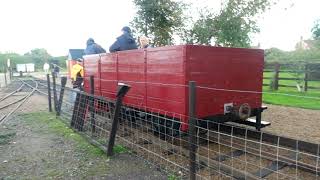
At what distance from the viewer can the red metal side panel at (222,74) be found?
6.34 meters

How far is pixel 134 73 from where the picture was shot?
7.73 meters

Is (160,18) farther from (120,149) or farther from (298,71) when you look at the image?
(120,149)

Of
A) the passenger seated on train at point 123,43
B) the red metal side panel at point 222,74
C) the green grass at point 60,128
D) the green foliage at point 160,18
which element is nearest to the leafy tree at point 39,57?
the green foliage at point 160,18

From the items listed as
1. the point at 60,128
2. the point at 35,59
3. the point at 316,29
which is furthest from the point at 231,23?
the point at 35,59

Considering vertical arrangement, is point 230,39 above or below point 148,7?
below

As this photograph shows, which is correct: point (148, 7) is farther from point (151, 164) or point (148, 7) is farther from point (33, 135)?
point (151, 164)

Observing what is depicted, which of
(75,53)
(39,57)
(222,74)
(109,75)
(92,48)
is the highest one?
(75,53)

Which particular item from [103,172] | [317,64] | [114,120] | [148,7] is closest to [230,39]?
[148,7]

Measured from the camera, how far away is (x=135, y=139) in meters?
7.73

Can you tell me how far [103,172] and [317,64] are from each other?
14.1 metres

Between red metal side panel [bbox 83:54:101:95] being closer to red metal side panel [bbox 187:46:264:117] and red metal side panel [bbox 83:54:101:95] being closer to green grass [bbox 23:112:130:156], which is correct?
A: green grass [bbox 23:112:130:156]

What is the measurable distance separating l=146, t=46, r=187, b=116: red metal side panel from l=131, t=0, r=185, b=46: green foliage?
24.4 feet

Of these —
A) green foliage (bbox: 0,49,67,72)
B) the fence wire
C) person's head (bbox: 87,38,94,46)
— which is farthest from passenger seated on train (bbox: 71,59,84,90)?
green foliage (bbox: 0,49,67,72)

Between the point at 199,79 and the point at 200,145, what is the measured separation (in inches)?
56.4
